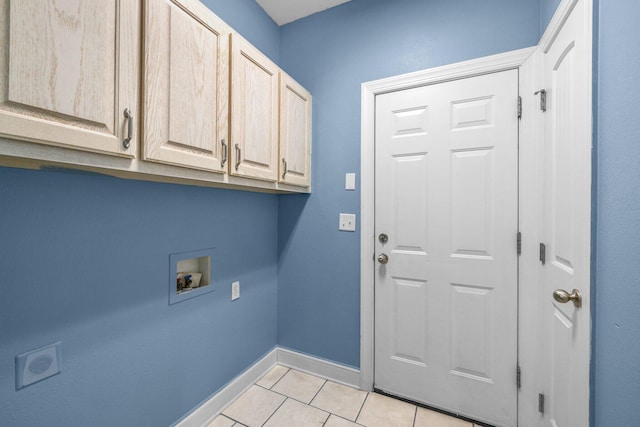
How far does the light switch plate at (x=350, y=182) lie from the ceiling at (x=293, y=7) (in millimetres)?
1220

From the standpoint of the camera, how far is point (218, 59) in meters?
1.26

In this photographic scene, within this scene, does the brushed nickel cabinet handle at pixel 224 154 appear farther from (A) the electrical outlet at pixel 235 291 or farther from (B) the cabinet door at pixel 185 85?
(A) the electrical outlet at pixel 235 291

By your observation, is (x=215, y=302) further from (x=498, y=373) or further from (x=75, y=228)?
(x=498, y=373)

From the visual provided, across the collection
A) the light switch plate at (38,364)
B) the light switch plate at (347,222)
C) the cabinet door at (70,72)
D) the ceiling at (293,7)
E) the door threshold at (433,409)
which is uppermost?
the ceiling at (293,7)

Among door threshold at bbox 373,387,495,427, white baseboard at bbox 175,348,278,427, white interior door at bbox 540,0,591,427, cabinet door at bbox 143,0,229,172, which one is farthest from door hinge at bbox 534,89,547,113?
white baseboard at bbox 175,348,278,427

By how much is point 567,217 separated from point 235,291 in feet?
5.78

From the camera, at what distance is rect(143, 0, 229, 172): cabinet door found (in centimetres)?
98

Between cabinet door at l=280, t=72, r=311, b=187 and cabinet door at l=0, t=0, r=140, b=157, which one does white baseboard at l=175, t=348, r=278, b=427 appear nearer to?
cabinet door at l=280, t=72, r=311, b=187

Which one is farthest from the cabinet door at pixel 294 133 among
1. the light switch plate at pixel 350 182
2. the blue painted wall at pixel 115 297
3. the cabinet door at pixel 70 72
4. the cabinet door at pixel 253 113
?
the cabinet door at pixel 70 72

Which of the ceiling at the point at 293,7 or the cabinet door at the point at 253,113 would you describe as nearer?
the cabinet door at the point at 253,113

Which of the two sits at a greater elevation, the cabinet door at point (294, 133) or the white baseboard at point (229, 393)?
the cabinet door at point (294, 133)

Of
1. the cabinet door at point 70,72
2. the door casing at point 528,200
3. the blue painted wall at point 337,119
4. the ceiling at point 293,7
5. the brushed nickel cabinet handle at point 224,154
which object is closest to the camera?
the cabinet door at point 70,72

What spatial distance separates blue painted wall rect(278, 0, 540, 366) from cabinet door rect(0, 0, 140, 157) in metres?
1.27

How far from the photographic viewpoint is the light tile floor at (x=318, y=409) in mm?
1554
